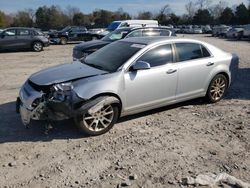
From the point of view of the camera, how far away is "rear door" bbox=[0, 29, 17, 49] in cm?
1967

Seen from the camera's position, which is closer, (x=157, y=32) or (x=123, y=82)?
(x=123, y=82)

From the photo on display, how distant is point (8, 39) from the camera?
1988 centimetres

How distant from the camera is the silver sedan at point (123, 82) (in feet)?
16.5

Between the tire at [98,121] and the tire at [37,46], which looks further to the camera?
the tire at [37,46]

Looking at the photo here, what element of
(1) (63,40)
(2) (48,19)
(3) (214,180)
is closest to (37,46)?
(1) (63,40)

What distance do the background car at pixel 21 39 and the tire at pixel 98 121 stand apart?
16442 millimetres

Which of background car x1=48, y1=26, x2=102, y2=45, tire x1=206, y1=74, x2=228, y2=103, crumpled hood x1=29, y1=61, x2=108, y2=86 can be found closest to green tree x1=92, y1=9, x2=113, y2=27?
background car x1=48, y1=26, x2=102, y2=45

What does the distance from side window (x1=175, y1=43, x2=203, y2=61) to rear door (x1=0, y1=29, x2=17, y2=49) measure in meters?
16.0

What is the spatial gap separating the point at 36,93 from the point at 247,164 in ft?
11.0

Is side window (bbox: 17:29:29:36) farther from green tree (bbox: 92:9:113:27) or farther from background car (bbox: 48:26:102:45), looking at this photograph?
green tree (bbox: 92:9:113:27)

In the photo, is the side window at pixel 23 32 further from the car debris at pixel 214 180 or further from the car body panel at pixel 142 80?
the car debris at pixel 214 180

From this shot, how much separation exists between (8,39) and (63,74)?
16.0 metres

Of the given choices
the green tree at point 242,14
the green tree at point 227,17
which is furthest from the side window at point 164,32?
the green tree at point 227,17

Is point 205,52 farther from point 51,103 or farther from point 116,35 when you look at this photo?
point 116,35
